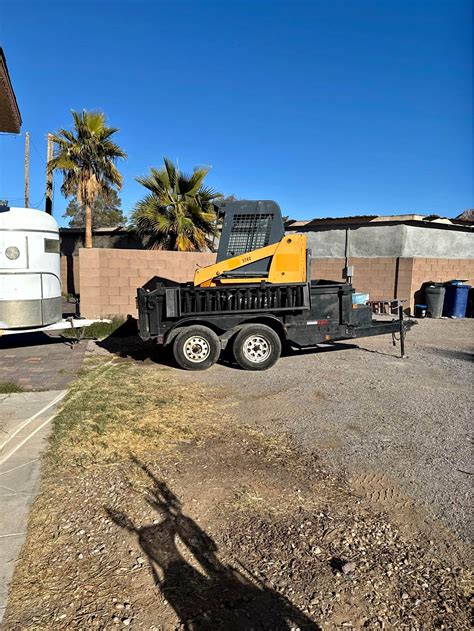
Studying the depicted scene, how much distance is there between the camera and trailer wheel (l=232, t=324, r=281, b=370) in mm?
8273

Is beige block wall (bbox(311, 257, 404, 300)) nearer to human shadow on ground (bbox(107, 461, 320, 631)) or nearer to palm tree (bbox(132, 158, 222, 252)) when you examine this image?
palm tree (bbox(132, 158, 222, 252))

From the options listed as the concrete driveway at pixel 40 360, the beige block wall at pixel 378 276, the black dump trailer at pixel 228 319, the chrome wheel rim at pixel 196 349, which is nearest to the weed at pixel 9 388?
the concrete driveway at pixel 40 360

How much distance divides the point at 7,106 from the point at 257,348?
632cm

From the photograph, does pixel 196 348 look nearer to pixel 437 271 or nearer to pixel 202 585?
pixel 202 585

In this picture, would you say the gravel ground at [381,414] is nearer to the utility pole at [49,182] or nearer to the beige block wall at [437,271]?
the beige block wall at [437,271]

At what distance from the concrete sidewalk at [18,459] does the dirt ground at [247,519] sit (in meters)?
0.10

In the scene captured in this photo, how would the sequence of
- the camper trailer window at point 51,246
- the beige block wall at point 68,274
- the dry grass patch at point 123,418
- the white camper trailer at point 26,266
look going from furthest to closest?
1. the beige block wall at point 68,274
2. the camper trailer window at point 51,246
3. the white camper trailer at point 26,266
4. the dry grass patch at point 123,418

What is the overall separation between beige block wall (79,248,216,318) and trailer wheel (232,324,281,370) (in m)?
5.47

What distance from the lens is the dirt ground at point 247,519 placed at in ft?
8.35

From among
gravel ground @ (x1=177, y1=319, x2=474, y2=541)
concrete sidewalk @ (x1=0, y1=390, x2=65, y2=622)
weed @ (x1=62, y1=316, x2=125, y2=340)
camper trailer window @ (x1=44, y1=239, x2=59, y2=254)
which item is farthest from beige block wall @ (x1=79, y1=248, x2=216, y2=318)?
concrete sidewalk @ (x1=0, y1=390, x2=65, y2=622)

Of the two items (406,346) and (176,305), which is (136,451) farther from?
(406,346)

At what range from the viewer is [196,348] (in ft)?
27.2

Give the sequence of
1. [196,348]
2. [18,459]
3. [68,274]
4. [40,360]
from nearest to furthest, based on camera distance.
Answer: [18,459], [196,348], [40,360], [68,274]

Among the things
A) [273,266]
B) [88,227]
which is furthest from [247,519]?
[88,227]
